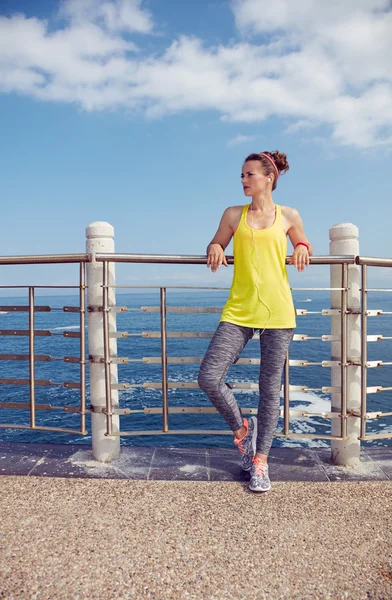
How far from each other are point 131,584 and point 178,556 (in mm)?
254

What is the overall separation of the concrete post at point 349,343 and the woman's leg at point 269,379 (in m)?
0.62

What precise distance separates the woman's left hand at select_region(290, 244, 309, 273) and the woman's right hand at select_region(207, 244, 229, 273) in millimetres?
412

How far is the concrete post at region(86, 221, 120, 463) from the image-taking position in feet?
9.77

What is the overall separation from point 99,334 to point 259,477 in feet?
4.50

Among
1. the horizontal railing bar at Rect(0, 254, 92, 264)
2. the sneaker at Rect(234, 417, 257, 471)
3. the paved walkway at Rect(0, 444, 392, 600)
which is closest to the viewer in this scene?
the paved walkway at Rect(0, 444, 392, 600)

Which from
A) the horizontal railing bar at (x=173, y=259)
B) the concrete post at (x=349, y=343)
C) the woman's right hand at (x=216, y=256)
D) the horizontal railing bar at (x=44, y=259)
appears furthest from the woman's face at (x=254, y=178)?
the horizontal railing bar at (x=44, y=259)

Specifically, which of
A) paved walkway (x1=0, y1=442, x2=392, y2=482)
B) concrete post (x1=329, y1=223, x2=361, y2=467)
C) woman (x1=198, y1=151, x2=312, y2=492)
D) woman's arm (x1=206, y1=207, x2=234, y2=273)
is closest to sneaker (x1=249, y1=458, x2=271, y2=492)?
woman (x1=198, y1=151, x2=312, y2=492)

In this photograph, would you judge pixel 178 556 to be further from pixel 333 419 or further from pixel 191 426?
pixel 191 426

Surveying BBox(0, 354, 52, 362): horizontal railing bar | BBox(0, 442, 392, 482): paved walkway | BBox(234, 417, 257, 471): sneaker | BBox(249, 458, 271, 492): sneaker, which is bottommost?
BBox(0, 442, 392, 482): paved walkway

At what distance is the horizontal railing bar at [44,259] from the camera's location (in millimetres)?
2934

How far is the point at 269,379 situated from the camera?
2.64 m

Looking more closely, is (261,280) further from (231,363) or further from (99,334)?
(99,334)

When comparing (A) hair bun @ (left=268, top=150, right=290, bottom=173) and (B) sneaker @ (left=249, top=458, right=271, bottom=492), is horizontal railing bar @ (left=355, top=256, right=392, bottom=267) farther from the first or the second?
(B) sneaker @ (left=249, top=458, right=271, bottom=492)

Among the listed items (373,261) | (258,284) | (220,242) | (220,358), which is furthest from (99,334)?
(373,261)
